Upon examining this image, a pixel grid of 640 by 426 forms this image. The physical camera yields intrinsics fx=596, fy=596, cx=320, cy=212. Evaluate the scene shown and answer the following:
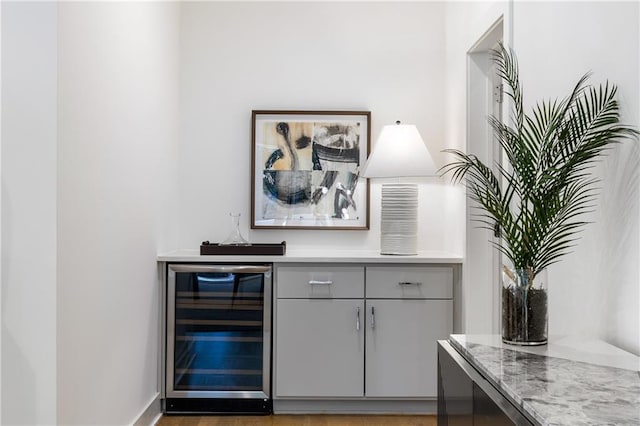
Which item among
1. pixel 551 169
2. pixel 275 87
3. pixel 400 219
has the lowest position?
A: pixel 400 219

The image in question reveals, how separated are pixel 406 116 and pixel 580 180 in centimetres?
197

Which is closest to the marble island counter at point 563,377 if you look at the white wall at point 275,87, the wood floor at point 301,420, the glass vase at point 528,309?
the glass vase at point 528,309

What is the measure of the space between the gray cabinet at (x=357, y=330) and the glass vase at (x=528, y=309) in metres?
1.58

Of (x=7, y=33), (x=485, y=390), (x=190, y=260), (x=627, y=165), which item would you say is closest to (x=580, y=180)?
(x=627, y=165)

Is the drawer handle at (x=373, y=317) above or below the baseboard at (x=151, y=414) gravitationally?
above

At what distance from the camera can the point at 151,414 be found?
301 cm

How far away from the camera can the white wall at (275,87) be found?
12.0 feet

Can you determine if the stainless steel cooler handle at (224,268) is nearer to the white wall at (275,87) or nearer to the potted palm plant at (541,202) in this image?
the white wall at (275,87)

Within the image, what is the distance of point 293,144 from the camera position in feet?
12.0

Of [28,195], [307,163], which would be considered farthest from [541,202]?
[307,163]

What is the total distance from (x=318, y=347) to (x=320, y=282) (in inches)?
13.6

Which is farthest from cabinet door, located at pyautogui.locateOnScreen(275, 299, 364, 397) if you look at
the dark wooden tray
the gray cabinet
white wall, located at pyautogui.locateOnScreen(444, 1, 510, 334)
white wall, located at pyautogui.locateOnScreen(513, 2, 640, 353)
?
white wall, located at pyautogui.locateOnScreen(513, 2, 640, 353)

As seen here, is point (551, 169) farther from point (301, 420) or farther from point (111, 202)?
point (301, 420)

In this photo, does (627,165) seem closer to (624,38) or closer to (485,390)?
(624,38)
